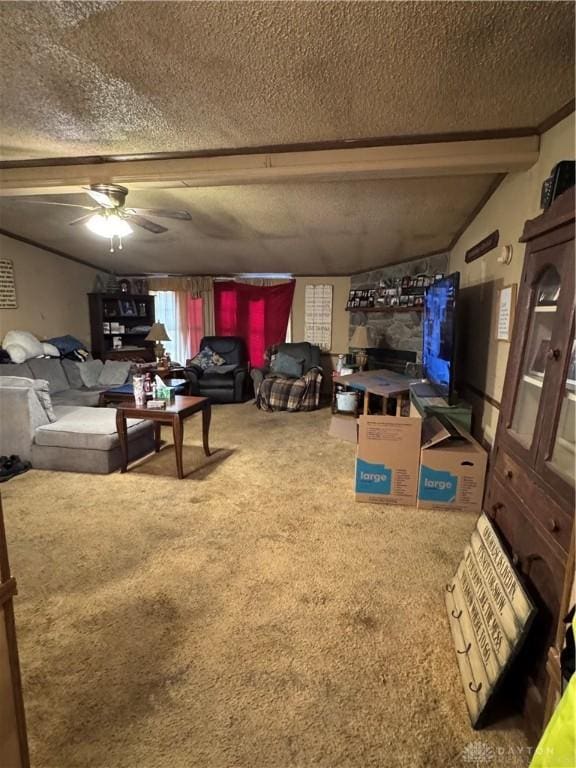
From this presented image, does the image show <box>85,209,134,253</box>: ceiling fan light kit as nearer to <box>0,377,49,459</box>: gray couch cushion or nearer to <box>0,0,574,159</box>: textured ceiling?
<box>0,0,574,159</box>: textured ceiling

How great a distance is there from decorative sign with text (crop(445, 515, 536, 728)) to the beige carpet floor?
0.09 metres

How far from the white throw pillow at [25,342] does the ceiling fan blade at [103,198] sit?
2.71 m

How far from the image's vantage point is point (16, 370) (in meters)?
4.37

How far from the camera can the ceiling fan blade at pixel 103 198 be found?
2584mm

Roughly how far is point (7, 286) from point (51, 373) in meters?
1.20

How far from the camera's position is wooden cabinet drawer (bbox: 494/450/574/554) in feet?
3.59

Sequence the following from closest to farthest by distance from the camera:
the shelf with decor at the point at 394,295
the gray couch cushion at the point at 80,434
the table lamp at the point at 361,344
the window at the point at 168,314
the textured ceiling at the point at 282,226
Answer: the textured ceiling at the point at 282,226
the gray couch cushion at the point at 80,434
the shelf with decor at the point at 394,295
the table lamp at the point at 361,344
the window at the point at 168,314

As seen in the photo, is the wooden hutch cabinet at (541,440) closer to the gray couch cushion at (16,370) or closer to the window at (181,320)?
the gray couch cushion at (16,370)

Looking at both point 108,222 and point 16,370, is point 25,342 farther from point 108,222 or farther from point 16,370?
point 108,222

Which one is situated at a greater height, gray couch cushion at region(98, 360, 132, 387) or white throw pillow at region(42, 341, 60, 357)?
white throw pillow at region(42, 341, 60, 357)

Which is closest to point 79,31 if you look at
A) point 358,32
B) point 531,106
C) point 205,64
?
point 205,64

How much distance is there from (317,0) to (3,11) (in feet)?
3.33

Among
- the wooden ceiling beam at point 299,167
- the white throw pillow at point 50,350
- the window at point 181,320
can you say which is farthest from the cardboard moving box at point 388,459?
the window at point 181,320

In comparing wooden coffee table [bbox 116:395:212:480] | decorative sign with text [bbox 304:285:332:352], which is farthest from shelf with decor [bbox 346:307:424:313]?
wooden coffee table [bbox 116:395:212:480]
